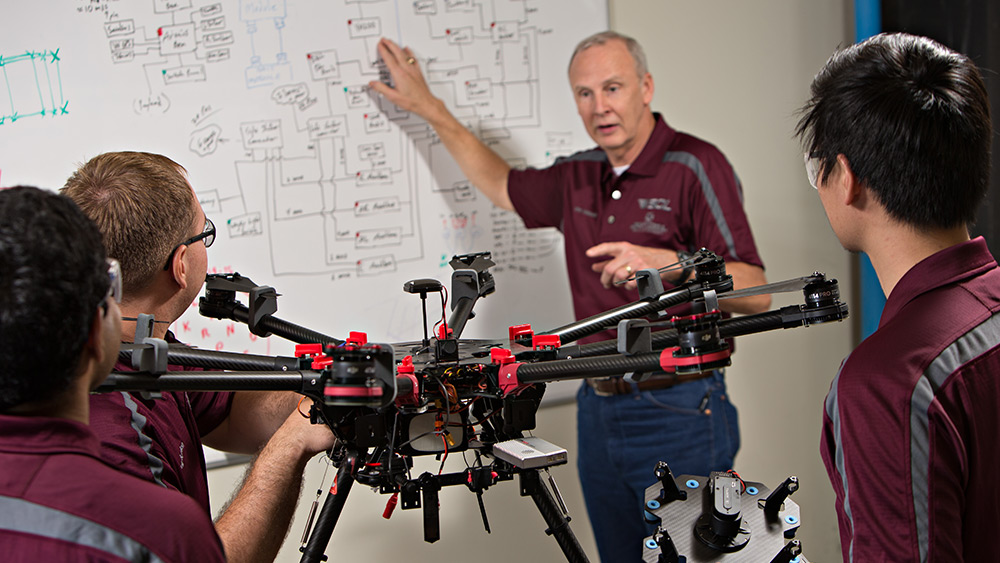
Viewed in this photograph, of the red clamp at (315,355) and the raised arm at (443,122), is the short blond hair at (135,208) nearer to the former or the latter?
the red clamp at (315,355)

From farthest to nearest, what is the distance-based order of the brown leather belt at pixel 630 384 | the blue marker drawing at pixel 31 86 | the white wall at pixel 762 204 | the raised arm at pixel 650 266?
the white wall at pixel 762 204 → the brown leather belt at pixel 630 384 → the blue marker drawing at pixel 31 86 → the raised arm at pixel 650 266

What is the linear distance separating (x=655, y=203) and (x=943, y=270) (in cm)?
135

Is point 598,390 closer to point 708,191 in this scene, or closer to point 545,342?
point 708,191

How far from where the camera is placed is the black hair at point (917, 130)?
3.45ft

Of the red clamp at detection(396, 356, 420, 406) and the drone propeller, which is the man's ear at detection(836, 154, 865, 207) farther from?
the red clamp at detection(396, 356, 420, 406)

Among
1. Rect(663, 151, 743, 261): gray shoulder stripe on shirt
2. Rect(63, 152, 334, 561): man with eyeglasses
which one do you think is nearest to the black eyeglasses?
Rect(63, 152, 334, 561): man with eyeglasses

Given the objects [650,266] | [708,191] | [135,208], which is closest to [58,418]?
[135,208]

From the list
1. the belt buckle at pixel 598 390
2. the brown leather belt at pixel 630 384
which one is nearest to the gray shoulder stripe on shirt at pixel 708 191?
the brown leather belt at pixel 630 384

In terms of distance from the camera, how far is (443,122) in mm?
2492

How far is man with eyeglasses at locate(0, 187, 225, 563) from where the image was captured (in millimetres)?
727

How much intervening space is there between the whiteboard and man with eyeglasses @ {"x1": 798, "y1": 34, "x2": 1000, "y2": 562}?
1.55 meters

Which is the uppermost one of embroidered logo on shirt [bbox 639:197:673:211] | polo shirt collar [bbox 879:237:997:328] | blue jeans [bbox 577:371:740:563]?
embroidered logo on shirt [bbox 639:197:673:211]

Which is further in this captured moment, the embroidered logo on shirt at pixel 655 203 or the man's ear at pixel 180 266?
the embroidered logo on shirt at pixel 655 203

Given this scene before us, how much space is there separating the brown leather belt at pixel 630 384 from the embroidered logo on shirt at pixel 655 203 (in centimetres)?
52
